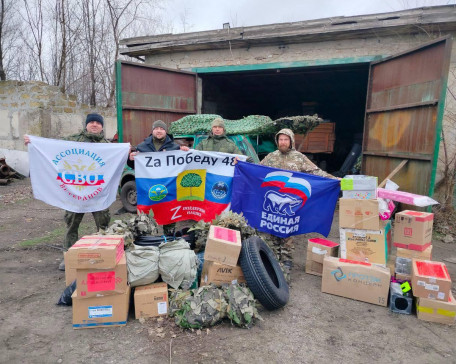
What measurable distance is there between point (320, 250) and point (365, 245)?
1.83ft

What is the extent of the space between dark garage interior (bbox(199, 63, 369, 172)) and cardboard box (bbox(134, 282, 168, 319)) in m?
6.59

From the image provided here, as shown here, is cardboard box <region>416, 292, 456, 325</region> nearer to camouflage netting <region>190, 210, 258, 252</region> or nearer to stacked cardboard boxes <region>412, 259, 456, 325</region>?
stacked cardboard boxes <region>412, 259, 456, 325</region>

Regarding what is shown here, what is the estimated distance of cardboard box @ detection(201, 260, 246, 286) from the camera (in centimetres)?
302

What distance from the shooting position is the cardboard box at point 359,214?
338 cm

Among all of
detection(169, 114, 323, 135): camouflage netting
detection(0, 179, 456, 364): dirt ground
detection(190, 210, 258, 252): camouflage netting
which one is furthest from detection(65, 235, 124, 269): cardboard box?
detection(169, 114, 323, 135): camouflage netting

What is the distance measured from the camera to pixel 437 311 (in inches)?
114

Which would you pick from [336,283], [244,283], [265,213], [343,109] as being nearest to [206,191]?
A: [265,213]

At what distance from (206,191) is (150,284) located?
1603mm

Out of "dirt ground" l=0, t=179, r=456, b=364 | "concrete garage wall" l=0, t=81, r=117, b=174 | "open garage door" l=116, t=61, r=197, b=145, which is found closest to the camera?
"dirt ground" l=0, t=179, r=456, b=364

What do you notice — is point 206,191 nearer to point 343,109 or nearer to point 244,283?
point 244,283

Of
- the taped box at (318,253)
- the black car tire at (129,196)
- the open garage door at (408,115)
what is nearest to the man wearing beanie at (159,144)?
the taped box at (318,253)

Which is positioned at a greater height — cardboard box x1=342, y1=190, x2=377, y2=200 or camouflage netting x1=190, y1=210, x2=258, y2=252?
cardboard box x1=342, y1=190, x2=377, y2=200

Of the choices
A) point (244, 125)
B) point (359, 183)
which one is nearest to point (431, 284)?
point (359, 183)

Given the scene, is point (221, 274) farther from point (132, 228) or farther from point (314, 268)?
point (314, 268)
